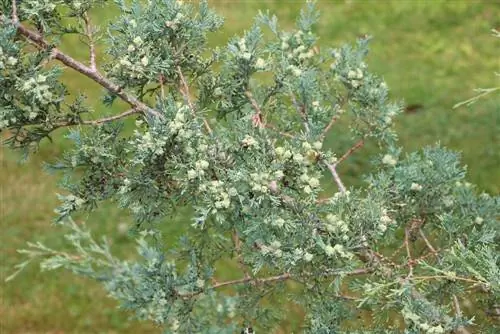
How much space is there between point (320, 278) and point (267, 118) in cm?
76

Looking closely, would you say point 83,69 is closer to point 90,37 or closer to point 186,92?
point 90,37

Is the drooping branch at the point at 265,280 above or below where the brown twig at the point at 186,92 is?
below

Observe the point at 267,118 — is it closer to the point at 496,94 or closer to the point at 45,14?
the point at 45,14

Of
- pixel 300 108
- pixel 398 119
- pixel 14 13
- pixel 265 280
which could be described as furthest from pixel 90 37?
pixel 398 119

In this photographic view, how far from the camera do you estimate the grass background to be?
20.8 ft

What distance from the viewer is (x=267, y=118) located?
10.2 ft

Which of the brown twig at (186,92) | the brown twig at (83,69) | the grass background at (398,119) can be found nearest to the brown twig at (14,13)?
the brown twig at (83,69)

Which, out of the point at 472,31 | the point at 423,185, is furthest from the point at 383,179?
the point at 472,31

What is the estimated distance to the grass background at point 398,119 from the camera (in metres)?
6.33

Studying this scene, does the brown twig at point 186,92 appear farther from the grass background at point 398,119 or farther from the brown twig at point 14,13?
the grass background at point 398,119

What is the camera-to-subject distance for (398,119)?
9016mm

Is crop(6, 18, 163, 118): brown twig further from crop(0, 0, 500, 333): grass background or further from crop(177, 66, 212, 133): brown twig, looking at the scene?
crop(0, 0, 500, 333): grass background

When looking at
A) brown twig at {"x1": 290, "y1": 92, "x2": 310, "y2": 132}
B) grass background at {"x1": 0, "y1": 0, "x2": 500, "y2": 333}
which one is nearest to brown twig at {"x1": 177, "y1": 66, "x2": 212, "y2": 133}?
brown twig at {"x1": 290, "y1": 92, "x2": 310, "y2": 132}

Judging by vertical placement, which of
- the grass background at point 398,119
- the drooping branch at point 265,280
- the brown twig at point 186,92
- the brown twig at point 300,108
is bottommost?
the drooping branch at point 265,280
